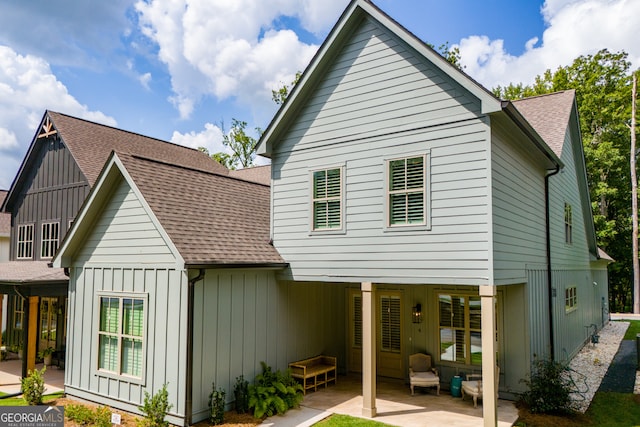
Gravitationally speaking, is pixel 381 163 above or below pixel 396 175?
above

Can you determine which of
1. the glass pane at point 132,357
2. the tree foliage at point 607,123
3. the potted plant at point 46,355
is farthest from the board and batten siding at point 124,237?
the tree foliage at point 607,123

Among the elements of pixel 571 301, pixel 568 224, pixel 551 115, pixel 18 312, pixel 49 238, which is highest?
pixel 551 115

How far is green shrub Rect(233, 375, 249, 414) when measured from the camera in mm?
8867

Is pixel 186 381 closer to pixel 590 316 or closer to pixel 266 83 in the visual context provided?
pixel 590 316

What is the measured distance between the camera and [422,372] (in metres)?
10.8

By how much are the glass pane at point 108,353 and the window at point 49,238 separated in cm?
773

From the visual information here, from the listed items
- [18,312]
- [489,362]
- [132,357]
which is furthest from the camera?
[18,312]

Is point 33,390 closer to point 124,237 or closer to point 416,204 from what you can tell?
point 124,237

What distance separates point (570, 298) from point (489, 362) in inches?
361

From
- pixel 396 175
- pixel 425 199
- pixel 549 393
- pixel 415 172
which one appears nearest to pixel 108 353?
pixel 396 175

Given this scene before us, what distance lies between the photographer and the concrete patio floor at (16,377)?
11.2m

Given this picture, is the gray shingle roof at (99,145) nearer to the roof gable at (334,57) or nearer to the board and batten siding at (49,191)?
the board and batten siding at (49,191)

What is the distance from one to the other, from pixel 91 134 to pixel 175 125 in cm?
2169

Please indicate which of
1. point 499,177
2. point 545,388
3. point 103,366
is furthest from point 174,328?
point 545,388
